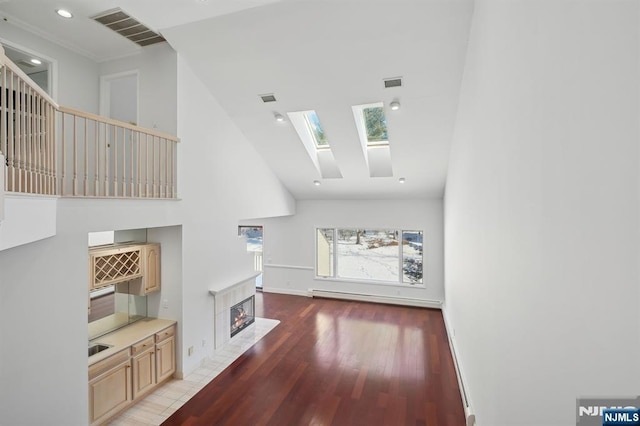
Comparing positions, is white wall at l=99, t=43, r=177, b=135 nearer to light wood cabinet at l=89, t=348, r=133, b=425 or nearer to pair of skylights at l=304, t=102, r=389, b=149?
pair of skylights at l=304, t=102, r=389, b=149

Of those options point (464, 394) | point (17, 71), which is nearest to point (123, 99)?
point (17, 71)

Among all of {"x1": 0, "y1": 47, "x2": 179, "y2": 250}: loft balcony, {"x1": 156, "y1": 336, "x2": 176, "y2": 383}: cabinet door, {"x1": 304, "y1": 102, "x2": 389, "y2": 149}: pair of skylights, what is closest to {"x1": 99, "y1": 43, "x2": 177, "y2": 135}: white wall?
{"x1": 0, "y1": 47, "x2": 179, "y2": 250}: loft balcony

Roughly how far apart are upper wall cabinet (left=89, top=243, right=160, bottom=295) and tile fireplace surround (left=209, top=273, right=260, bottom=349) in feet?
3.27

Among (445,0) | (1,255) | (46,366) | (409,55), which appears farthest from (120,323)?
(445,0)

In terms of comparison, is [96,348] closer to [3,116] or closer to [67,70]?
[3,116]

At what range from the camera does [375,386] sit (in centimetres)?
423

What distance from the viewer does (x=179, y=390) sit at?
162 inches

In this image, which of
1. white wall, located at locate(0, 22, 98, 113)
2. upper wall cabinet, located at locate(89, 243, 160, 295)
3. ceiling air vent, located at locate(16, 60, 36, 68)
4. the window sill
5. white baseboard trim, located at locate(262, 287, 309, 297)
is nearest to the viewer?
upper wall cabinet, located at locate(89, 243, 160, 295)

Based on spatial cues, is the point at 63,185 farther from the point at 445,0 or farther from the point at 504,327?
the point at 445,0

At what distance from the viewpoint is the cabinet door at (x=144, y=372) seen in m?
3.78

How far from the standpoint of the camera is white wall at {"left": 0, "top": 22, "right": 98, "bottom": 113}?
391 centimetres

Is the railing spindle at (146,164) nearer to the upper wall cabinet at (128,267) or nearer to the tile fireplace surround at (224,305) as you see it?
the upper wall cabinet at (128,267)

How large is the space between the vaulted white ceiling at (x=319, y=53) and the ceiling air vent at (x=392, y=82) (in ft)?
0.21

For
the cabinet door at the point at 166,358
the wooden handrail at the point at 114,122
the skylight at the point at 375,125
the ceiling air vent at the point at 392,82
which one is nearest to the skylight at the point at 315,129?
the skylight at the point at 375,125
